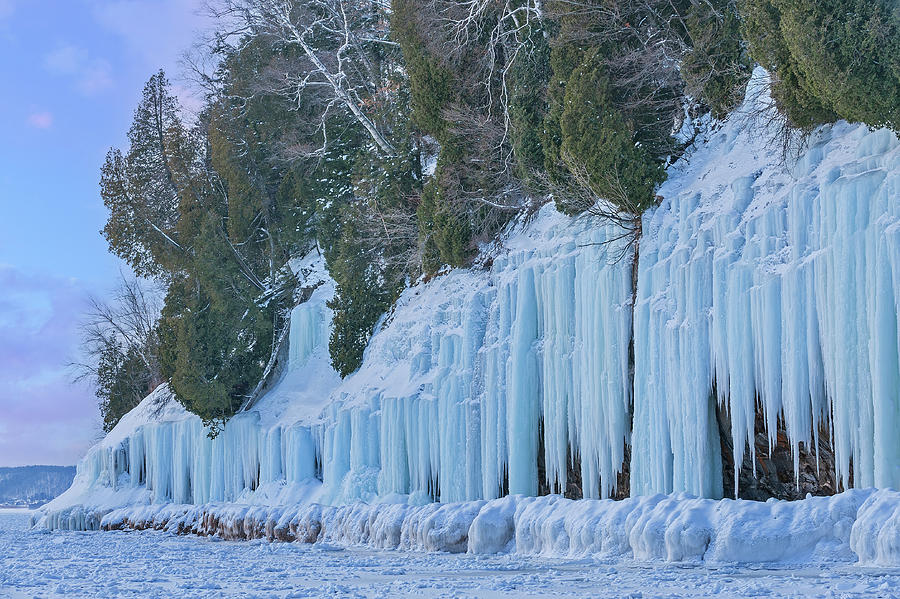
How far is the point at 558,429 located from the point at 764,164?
492 cm

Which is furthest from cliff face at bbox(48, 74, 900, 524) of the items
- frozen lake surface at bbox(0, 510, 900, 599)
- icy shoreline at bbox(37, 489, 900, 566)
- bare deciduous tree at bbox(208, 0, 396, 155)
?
bare deciduous tree at bbox(208, 0, 396, 155)

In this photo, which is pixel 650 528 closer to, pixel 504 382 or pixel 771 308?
pixel 771 308

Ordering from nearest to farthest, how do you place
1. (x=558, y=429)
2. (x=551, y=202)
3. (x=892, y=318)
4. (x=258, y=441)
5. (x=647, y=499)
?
(x=892, y=318)
(x=647, y=499)
(x=558, y=429)
(x=551, y=202)
(x=258, y=441)

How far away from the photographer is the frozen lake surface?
7.60 m

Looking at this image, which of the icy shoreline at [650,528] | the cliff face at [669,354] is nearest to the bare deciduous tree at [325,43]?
the cliff face at [669,354]

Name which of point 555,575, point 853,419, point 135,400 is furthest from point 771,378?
point 135,400

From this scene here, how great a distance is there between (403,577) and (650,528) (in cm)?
263

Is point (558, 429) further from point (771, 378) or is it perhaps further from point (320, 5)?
point (320, 5)

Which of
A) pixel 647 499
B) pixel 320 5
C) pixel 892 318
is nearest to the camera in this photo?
pixel 892 318

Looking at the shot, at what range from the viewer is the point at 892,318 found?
10.1m

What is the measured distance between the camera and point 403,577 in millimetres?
10039

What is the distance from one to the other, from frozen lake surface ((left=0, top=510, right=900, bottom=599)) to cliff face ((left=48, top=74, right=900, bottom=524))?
249 cm

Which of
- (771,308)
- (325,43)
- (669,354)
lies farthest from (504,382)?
(325,43)

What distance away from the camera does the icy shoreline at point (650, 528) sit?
9.08 meters
